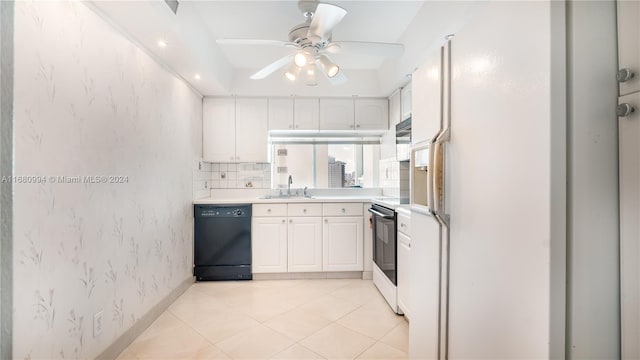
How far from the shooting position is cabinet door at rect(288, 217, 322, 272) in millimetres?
3244

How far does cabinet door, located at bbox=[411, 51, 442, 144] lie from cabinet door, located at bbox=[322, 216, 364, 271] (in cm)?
190

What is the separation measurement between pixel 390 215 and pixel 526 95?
1.80 meters

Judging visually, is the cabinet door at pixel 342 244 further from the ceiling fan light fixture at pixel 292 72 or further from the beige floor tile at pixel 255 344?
the ceiling fan light fixture at pixel 292 72

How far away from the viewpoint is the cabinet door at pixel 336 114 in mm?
3562

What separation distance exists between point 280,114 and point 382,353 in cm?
273

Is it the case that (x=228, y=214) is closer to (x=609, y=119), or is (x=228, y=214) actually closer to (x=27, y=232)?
(x=27, y=232)

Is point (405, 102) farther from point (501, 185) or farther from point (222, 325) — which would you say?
point (222, 325)

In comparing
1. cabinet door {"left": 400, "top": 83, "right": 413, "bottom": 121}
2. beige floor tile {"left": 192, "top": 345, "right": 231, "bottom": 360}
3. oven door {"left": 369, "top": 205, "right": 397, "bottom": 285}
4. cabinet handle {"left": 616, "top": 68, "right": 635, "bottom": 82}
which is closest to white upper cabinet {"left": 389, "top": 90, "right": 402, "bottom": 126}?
cabinet door {"left": 400, "top": 83, "right": 413, "bottom": 121}

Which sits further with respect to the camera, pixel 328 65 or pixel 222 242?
pixel 222 242

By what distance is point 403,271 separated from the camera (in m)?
2.26

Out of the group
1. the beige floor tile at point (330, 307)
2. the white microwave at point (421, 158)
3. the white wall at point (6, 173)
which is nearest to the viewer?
the white wall at point (6, 173)

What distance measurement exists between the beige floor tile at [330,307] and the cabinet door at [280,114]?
6.64 feet

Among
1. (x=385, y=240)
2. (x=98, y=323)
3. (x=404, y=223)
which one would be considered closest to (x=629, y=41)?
(x=404, y=223)

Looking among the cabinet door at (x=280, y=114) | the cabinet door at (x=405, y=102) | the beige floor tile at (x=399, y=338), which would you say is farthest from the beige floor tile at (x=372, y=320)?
the cabinet door at (x=280, y=114)
